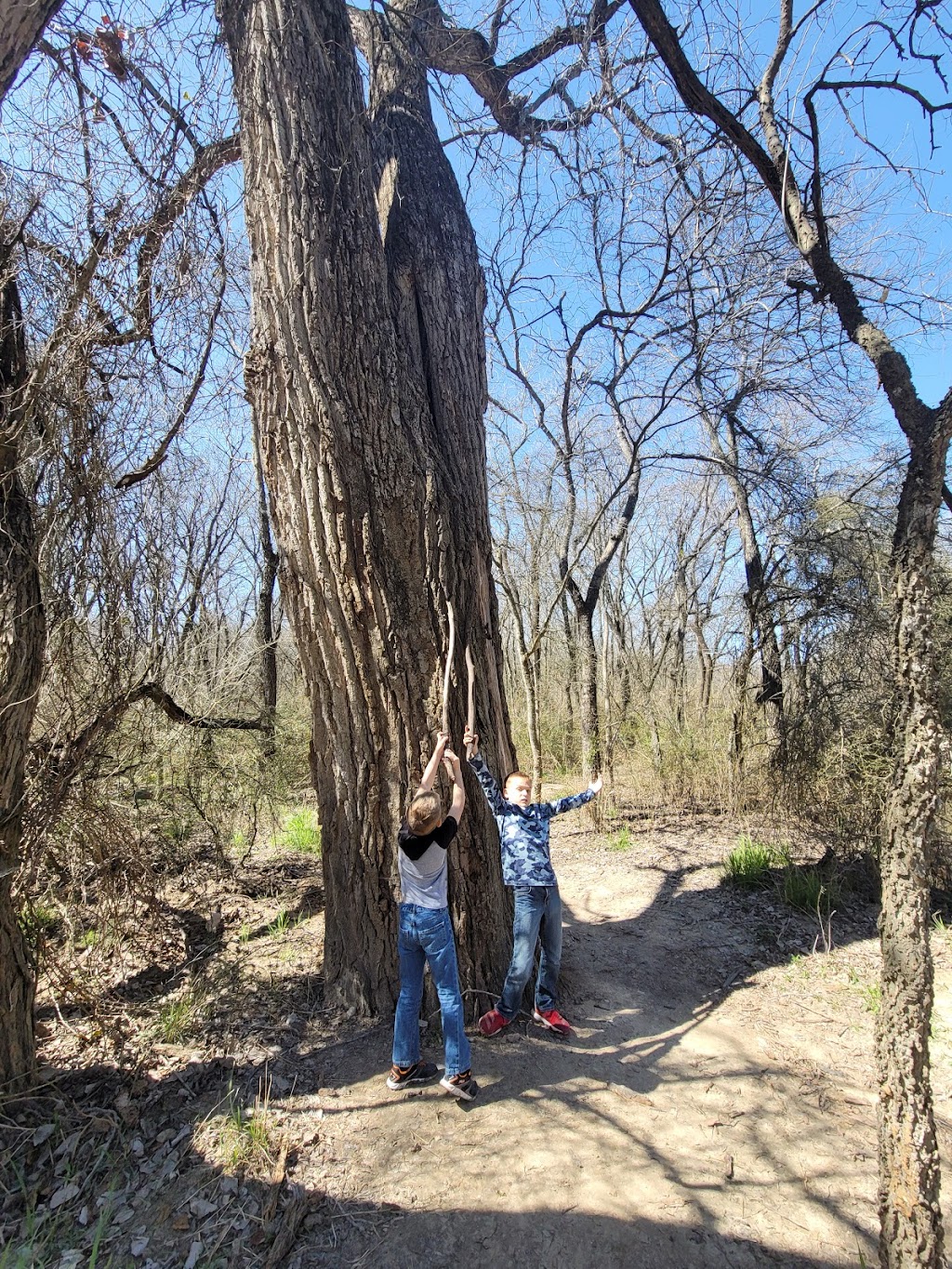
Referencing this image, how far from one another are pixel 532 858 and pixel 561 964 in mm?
1255

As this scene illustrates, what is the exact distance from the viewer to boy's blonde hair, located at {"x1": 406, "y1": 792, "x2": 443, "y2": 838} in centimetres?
305

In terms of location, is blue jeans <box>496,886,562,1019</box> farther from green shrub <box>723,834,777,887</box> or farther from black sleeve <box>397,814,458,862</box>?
green shrub <box>723,834,777,887</box>

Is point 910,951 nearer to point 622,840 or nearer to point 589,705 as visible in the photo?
point 622,840

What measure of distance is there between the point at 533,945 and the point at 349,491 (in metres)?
2.54

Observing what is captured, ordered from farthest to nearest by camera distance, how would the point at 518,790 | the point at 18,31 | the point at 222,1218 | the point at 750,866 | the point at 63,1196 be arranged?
the point at 750,866 < the point at 518,790 < the point at 63,1196 < the point at 222,1218 < the point at 18,31

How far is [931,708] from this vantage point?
223 cm

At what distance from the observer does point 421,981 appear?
122 inches

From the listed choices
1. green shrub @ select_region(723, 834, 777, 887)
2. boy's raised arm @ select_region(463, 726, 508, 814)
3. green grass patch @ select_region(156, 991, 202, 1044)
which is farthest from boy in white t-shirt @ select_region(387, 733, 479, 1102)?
green shrub @ select_region(723, 834, 777, 887)

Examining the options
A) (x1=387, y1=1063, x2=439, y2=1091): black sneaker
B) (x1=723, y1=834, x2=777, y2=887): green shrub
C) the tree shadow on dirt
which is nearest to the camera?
the tree shadow on dirt

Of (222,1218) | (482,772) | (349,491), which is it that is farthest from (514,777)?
(222,1218)

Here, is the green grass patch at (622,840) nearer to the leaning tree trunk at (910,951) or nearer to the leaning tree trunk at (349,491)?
the leaning tree trunk at (349,491)

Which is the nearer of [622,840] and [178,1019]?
[178,1019]

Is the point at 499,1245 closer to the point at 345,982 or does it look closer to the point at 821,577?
the point at 345,982

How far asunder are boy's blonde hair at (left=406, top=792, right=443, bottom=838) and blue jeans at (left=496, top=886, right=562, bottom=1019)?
76 cm
